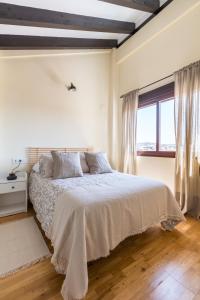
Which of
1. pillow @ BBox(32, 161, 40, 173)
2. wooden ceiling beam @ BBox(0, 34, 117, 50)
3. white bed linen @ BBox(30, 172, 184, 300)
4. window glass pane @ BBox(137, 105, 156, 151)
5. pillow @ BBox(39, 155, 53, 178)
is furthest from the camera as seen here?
window glass pane @ BBox(137, 105, 156, 151)

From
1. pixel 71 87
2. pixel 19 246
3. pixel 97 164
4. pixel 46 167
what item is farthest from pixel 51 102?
pixel 19 246

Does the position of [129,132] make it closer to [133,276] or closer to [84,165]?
[84,165]

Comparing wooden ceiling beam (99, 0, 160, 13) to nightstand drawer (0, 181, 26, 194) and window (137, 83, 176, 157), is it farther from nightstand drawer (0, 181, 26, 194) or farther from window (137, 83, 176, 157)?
nightstand drawer (0, 181, 26, 194)

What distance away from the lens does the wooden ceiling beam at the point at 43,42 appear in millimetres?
2662

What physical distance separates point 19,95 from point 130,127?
225 cm

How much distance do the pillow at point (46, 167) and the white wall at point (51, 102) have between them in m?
0.60

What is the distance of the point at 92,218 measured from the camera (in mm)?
1322

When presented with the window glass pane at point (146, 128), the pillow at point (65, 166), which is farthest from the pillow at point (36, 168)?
the window glass pane at point (146, 128)

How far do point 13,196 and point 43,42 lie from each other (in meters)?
2.77

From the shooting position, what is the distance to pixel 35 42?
2846mm

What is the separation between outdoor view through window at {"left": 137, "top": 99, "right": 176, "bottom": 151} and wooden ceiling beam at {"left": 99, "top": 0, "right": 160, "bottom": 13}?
5.03 feet

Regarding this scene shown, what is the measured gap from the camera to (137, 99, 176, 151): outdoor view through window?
3.01 meters

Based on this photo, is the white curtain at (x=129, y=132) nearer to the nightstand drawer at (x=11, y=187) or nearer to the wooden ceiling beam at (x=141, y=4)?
the wooden ceiling beam at (x=141, y=4)

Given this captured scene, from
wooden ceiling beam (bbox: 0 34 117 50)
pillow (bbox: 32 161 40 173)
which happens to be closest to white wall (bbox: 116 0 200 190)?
wooden ceiling beam (bbox: 0 34 117 50)
